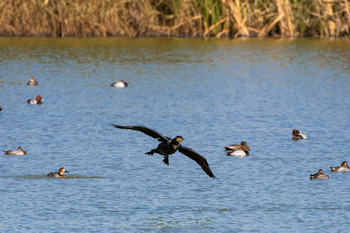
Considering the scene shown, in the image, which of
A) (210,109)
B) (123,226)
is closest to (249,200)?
(123,226)

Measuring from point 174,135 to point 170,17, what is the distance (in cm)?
2698

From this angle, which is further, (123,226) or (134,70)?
(134,70)

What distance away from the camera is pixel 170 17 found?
5038 centimetres

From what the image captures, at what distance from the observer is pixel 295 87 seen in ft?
115

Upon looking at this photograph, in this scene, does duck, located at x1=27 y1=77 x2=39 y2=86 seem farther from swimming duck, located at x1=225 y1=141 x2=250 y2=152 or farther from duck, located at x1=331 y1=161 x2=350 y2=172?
duck, located at x1=331 y1=161 x2=350 y2=172

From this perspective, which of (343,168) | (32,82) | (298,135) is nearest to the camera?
(343,168)

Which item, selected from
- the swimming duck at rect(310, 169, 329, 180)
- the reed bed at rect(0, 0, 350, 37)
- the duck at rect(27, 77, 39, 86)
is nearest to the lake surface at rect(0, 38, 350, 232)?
the swimming duck at rect(310, 169, 329, 180)

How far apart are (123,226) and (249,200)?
304 cm

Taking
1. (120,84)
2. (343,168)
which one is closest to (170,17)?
(120,84)

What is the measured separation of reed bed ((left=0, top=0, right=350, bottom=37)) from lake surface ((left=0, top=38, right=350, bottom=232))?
464 cm

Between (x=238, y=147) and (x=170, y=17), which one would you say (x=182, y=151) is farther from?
(x=170, y=17)

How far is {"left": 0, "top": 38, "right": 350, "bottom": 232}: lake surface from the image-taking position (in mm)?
16234

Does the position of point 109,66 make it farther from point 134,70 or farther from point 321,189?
point 321,189

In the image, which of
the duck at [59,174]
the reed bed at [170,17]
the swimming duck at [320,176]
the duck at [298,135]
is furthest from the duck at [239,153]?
the reed bed at [170,17]
